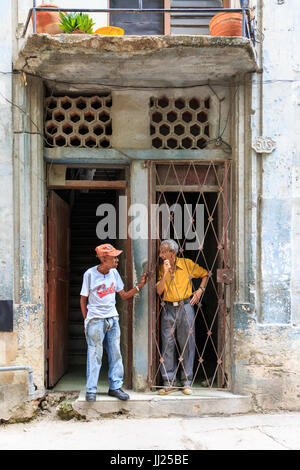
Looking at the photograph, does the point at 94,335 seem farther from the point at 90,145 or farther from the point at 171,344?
the point at 90,145

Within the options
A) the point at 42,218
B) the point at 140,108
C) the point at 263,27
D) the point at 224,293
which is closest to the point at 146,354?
the point at 224,293

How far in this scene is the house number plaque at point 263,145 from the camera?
5.79 metres

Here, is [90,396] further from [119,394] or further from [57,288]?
[57,288]

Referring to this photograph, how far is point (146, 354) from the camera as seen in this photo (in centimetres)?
590

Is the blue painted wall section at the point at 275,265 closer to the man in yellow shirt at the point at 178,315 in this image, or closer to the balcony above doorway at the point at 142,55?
the man in yellow shirt at the point at 178,315

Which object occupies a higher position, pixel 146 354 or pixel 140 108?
pixel 140 108

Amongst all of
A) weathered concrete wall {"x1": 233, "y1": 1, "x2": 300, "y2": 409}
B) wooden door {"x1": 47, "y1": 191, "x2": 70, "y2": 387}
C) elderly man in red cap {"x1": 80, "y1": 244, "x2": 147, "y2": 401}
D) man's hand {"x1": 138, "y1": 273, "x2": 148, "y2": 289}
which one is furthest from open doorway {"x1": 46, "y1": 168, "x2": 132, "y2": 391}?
weathered concrete wall {"x1": 233, "y1": 1, "x2": 300, "y2": 409}

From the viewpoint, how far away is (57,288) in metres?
6.45

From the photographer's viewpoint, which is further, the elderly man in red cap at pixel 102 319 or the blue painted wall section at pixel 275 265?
the blue painted wall section at pixel 275 265

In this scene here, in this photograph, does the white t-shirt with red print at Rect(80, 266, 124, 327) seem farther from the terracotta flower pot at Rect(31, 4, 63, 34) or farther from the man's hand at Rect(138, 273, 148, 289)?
the terracotta flower pot at Rect(31, 4, 63, 34)

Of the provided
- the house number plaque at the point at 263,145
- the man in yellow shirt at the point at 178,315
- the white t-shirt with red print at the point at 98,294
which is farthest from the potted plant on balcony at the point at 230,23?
the white t-shirt with red print at the point at 98,294

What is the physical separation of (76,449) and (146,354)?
1.49 meters

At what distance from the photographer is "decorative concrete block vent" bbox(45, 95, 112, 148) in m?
6.03

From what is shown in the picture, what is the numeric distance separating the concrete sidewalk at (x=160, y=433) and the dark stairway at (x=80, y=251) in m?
2.26
